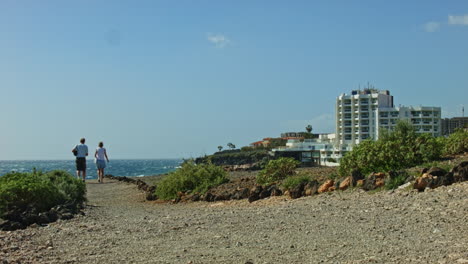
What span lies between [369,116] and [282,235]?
119045 mm

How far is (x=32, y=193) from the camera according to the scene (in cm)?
1422

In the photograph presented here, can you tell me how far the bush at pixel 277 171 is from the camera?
19.8m

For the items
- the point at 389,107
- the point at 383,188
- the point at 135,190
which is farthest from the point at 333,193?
the point at 389,107

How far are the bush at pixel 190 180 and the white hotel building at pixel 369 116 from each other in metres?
94.1

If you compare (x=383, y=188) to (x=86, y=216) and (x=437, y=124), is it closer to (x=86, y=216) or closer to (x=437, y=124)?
(x=86, y=216)

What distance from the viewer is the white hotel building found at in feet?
397

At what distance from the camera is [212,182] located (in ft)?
66.6

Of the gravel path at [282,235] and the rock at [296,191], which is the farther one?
the rock at [296,191]

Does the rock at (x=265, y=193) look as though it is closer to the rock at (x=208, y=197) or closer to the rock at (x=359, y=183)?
the rock at (x=208, y=197)

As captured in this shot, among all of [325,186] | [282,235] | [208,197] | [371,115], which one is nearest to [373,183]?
[325,186]

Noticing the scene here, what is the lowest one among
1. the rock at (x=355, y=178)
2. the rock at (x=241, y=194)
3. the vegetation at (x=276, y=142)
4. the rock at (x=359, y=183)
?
the rock at (x=241, y=194)

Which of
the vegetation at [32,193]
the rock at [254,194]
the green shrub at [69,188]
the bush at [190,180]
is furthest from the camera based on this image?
the bush at [190,180]

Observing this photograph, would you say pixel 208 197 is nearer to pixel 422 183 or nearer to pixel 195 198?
pixel 195 198

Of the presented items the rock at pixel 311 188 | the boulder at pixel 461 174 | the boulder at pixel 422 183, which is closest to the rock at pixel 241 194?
the rock at pixel 311 188
